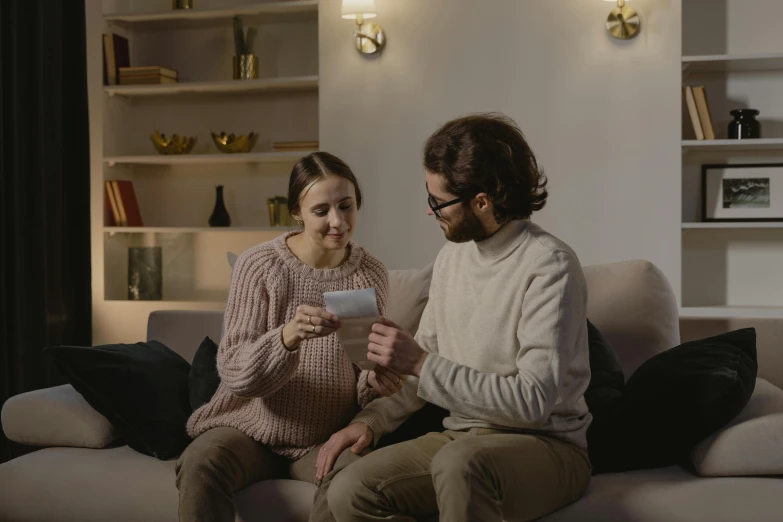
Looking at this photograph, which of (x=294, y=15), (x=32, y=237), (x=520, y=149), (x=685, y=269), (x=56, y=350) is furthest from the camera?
(x=294, y=15)

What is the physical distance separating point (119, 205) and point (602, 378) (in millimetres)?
3245

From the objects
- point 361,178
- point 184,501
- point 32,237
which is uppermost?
point 361,178

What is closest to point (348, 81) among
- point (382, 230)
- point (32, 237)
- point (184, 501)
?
point (382, 230)

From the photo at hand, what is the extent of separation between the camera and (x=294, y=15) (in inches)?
187

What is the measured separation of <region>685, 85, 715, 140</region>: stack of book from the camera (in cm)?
405

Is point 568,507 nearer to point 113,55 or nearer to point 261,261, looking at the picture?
point 261,261

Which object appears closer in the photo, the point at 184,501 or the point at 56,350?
the point at 184,501

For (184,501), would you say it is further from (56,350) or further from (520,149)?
(520,149)

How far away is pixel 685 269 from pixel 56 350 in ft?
9.80

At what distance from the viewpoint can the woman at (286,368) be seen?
201 cm

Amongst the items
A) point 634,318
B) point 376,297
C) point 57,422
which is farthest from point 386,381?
point 57,422

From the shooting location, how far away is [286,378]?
2061 mm

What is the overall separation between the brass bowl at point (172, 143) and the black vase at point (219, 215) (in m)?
0.28

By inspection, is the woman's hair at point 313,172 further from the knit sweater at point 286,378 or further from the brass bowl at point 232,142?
the brass bowl at point 232,142
